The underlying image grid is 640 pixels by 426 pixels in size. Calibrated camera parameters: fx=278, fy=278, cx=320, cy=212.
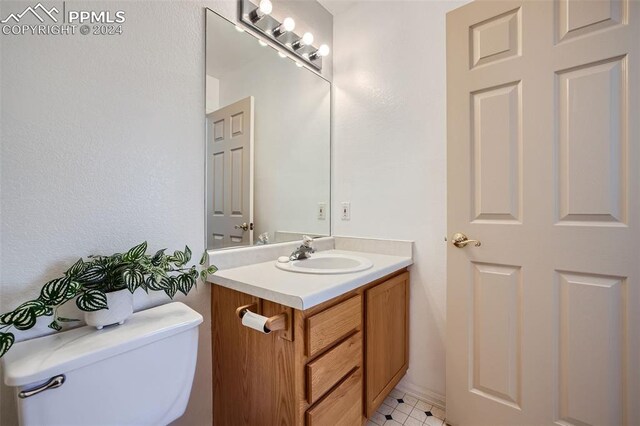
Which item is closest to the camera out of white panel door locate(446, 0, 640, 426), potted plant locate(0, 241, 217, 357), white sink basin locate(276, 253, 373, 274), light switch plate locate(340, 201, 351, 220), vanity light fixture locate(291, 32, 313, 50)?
potted plant locate(0, 241, 217, 357)

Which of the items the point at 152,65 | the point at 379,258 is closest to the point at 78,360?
the point at 152,65

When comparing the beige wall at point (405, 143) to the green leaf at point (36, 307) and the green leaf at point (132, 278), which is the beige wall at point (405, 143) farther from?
the green leaf at point (36, 307)

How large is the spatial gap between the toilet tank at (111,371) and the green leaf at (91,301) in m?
0.09

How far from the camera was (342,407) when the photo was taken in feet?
3.52

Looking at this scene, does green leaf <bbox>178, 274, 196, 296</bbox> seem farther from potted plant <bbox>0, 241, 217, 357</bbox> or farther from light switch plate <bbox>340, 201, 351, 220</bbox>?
light switch plate <bbox>340, 201, 351, 220</bbox>

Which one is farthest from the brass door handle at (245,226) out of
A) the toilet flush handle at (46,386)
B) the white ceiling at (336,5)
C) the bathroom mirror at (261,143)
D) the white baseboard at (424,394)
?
the white ceiling at (336,5)

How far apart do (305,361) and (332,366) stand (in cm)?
15

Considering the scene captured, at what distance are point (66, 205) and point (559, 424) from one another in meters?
1.97

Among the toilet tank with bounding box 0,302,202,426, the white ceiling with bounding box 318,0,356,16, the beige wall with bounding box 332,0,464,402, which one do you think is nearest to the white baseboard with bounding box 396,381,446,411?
the beige wall with bounding box 332,0,464,402

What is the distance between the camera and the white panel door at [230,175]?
1250mm

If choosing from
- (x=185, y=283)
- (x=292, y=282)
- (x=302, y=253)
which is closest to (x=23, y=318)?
(x=185, y=283)

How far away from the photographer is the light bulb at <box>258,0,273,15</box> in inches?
53.1

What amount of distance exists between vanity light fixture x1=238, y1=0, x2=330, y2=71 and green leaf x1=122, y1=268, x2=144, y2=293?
4.01ft

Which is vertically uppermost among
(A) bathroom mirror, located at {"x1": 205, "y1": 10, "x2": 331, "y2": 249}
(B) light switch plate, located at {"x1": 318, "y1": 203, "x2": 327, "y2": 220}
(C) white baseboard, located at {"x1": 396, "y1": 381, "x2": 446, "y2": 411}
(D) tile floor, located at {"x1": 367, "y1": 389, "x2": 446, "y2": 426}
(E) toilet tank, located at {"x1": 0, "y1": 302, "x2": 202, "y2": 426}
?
(A) bathroom mirror, located at {"x1": 205, "y1": 10, "x2": 331, "y2": 249}
